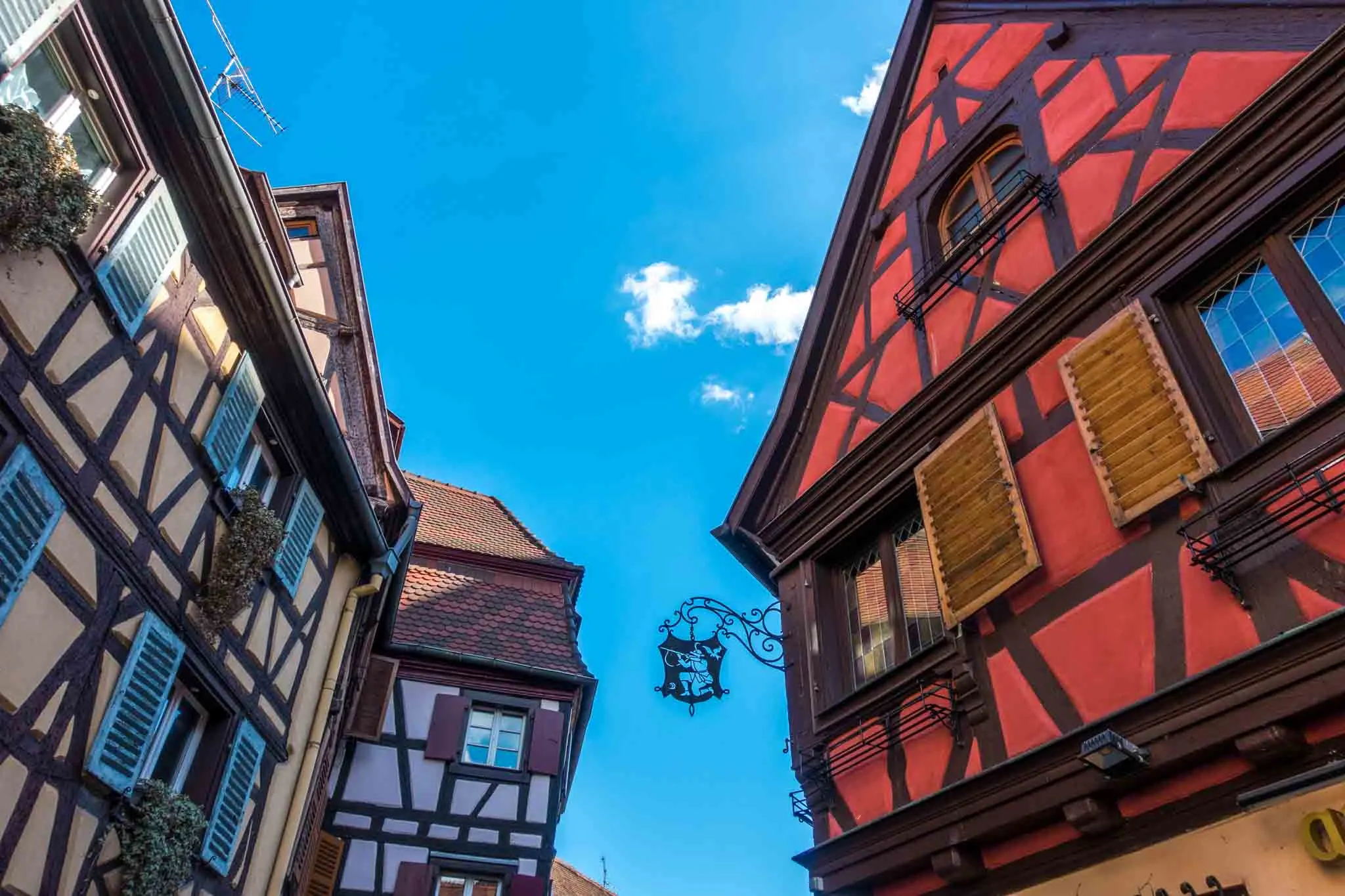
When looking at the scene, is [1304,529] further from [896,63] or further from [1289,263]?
[896,63]

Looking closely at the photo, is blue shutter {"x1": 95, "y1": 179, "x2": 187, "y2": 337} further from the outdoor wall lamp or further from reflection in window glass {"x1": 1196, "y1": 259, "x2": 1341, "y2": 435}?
reflection in window glass {"x1": 1196, "y1": 259, "x2": 1341, "y2": 435}

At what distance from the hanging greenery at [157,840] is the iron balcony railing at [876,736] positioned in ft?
13.2

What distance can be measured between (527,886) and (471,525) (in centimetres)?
700

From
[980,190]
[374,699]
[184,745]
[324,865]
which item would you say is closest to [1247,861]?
[980,190]

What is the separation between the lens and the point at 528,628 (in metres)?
14.5

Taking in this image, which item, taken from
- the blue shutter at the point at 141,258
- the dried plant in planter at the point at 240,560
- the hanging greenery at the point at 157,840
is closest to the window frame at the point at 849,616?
the dried plant in planter at the point at 240,560

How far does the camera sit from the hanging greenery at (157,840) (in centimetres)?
597

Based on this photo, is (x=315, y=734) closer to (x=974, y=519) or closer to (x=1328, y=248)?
(x=974, y=519)

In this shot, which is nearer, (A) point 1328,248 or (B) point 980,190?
(A) point 1328,248

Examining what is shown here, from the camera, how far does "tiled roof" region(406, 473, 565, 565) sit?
1602 cm

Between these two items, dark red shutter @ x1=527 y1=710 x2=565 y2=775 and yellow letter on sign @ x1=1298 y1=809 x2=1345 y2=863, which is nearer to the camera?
yellow letter on sign @ x1=1298 y1=809 x2=1345 y2=863

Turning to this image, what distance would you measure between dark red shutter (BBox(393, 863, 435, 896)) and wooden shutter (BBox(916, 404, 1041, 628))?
8168mm

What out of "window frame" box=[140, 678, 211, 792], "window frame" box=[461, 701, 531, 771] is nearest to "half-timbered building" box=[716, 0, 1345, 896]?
"window frame" box=[140, 678, 211, 792]

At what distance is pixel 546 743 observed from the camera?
12.9m
